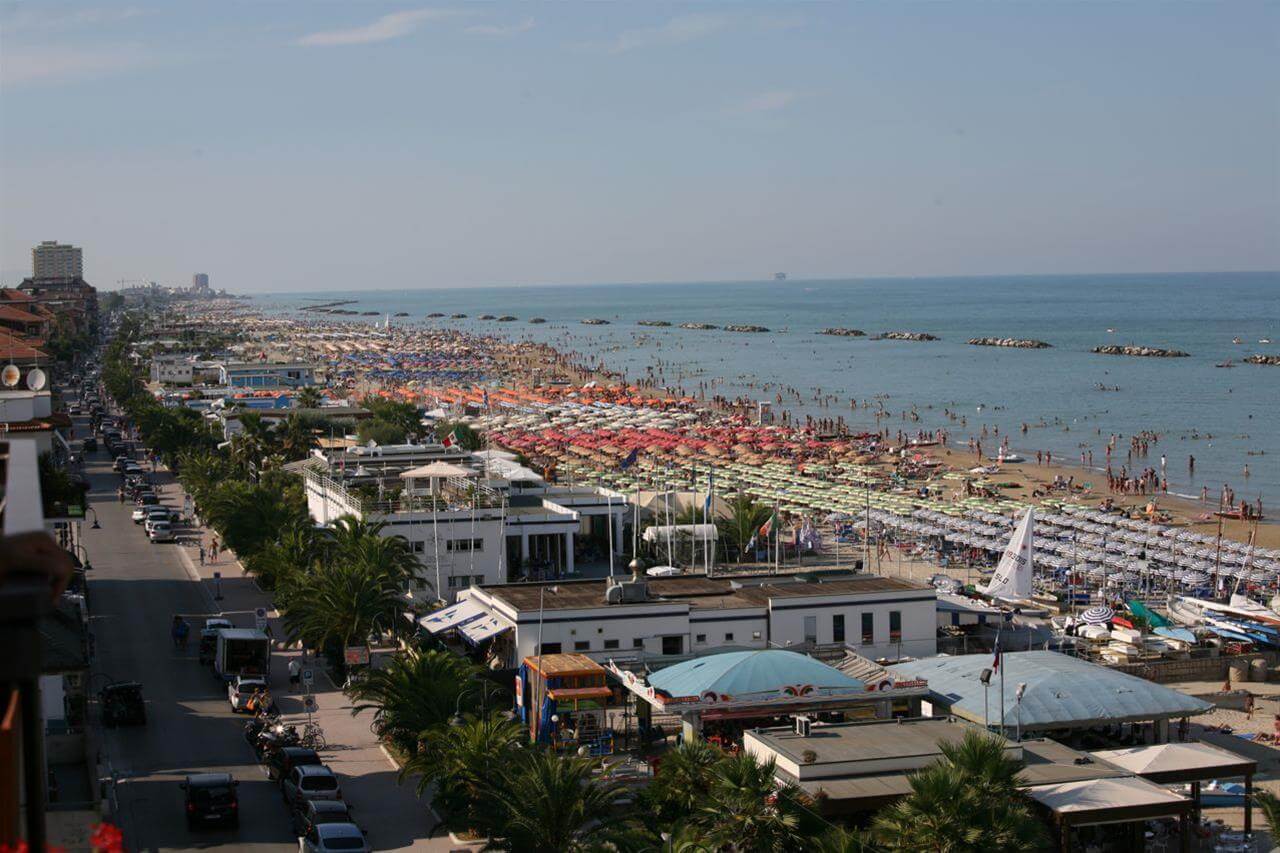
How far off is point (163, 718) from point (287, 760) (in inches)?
206

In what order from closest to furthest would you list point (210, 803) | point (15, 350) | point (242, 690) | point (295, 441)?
1. point (210, 803)
2. point (242, 690)
3. point (295, 441)
4. point (15, 350)

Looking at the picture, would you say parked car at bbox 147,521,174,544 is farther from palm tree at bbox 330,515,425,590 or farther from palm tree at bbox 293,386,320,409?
palm tree at bbox 293,386,320,409

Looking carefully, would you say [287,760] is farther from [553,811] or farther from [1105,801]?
[1105,801]

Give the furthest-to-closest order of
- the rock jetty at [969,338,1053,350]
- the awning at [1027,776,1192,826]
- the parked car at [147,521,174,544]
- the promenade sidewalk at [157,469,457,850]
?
the rock jetty at [969,338,1053,350]
the parked car at [147,521,174,544]
the promenade sidewalk at [157,469,457,850]
the awning at [1027,776,1192,826]

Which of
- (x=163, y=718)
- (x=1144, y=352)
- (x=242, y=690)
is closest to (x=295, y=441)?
(x=242, y=690)

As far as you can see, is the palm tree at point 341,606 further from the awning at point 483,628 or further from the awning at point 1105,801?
the awning at point 1105,801

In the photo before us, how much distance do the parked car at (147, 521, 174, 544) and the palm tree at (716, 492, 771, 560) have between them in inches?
752

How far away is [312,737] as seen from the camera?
2761cm

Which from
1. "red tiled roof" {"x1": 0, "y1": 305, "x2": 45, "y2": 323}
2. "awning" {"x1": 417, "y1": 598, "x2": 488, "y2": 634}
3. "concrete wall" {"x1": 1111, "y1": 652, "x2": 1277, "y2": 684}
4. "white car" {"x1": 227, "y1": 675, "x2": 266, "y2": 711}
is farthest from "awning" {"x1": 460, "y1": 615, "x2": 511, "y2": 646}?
"red tiled roof" {"x1": 0, "y1": 305, "x2": 45, "y2": 323}

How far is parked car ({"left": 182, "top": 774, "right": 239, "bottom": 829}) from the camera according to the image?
23.0 meters

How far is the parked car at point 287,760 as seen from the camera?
83.8ft

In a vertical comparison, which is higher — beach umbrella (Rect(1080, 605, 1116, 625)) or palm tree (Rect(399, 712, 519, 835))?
palm tree (Rect(399, 712, 519, 835))

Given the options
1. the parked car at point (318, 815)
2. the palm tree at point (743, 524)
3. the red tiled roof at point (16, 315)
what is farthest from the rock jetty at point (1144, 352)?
the parked car at point (318, 815)

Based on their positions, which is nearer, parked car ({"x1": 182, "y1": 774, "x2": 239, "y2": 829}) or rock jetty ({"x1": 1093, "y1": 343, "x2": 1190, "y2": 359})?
parked car ({"x1": 182, "y1": 774, "x2": 239, "y2": 829})
